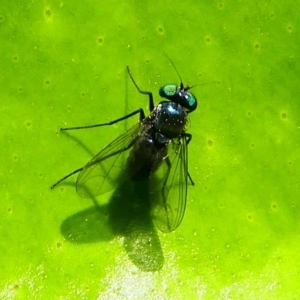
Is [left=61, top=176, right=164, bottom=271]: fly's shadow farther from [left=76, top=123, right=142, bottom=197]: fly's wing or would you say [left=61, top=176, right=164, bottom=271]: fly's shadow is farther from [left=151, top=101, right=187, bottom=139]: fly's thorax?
[left=151, top=101, right=187, bottom=139]: fly's thorax

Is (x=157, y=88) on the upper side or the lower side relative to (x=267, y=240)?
upper

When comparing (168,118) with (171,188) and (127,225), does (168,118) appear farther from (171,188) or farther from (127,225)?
(127,225)

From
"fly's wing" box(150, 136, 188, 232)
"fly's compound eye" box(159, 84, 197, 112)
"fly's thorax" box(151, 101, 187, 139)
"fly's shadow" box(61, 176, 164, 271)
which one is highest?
"fly's compound eye" box(159, 84, 197, 112)

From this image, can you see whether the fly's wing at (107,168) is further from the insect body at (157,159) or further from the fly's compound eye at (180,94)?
the fly's compound eye at (180,94)

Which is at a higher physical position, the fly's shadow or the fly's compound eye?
the fly's compound eye

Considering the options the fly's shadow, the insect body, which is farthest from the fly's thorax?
the fly's shadow

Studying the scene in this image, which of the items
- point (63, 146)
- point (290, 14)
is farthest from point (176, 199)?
point (290, 14)

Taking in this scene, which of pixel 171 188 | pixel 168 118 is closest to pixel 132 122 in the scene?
pixel 168 118

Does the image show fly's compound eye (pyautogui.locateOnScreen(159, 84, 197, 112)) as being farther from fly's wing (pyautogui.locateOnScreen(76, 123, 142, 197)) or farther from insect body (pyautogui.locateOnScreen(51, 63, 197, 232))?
fly's wing (pyautogui.locateOnScreen(76, 123, 142, 197))

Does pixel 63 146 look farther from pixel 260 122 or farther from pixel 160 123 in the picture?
pixel 260 122
